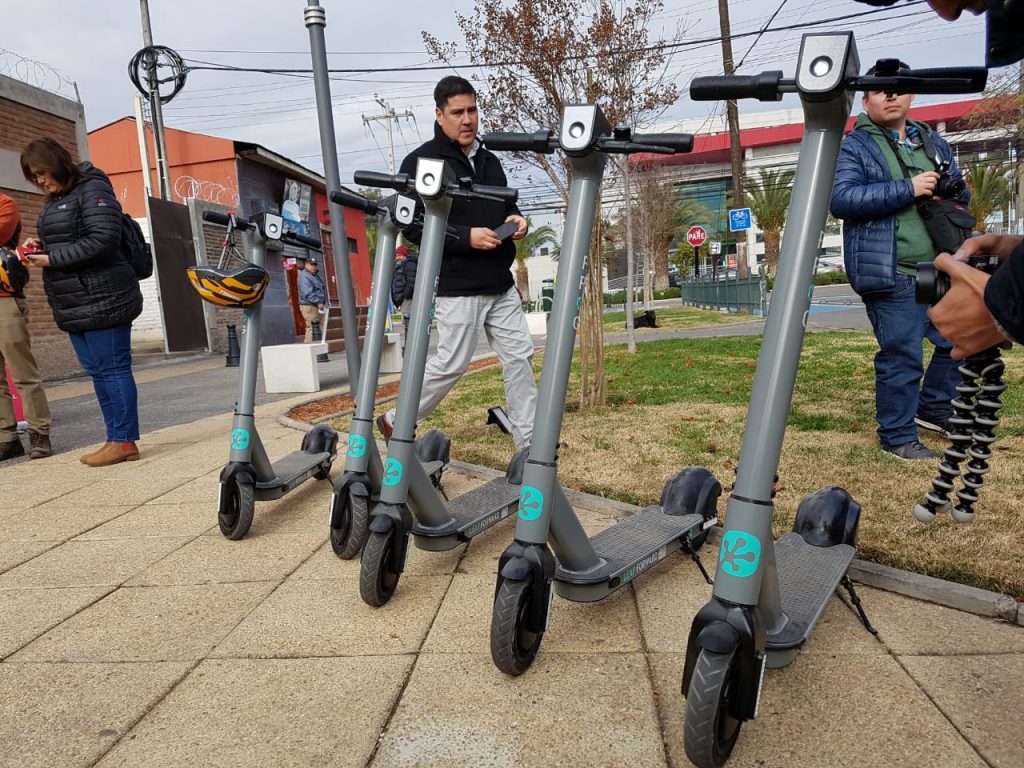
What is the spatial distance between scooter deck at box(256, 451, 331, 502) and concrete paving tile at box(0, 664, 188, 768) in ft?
4.25

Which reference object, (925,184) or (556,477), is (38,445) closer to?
(556,477)

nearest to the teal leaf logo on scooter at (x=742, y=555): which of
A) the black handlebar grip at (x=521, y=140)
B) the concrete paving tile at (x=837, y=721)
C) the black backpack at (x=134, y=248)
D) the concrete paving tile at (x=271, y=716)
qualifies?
the concrete paving tile at (x=837, y=721)

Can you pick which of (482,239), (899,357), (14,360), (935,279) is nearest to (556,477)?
(935,279)

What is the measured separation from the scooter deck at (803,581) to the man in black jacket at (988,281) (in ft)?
2.74

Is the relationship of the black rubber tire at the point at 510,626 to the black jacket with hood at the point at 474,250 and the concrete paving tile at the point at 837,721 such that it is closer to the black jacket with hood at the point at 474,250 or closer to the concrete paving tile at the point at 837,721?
the concrete paving tile at the point at 837,721

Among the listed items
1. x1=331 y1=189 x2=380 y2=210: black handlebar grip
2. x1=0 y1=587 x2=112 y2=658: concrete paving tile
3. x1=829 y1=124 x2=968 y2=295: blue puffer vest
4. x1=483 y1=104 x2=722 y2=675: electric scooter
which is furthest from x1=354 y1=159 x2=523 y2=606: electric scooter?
x1=829 y1=124 x2=968 y2=295: blue puffer vest

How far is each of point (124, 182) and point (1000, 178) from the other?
38.5 metres

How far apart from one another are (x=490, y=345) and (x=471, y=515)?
4.37 ft

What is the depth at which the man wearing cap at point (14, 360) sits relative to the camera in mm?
5172

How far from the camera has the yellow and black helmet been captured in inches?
130

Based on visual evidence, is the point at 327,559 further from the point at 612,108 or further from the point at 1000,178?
the point at 1000,178

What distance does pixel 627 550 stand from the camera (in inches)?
99.0

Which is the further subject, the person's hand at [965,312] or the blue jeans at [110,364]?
the blue jeans at [110,364]

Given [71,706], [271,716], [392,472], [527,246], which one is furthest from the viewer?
[527,246]
